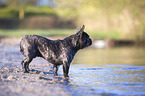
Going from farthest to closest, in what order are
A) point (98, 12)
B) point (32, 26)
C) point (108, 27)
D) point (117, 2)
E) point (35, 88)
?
point (32, 26), point (108, 27), point (98, 12), point (117, 2), point (35, 88)

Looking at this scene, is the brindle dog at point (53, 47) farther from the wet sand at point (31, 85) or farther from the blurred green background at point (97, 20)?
the blurred green background at point (97, 20)

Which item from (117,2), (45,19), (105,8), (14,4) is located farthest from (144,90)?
A: (14,4)

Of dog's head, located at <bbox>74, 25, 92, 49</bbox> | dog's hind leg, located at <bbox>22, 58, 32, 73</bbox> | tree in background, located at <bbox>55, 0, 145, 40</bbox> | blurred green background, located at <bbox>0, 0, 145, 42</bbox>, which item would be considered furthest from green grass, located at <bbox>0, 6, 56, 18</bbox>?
dog's head, located at <bbox>74, 25, 92, 49</bbox>

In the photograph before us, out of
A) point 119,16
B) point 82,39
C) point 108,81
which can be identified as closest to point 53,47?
point 82,39

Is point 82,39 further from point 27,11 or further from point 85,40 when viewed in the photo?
point 27,11

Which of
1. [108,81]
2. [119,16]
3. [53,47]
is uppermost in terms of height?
[119,16]

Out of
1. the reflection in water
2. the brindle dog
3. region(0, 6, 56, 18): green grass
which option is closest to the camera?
the reflection in water

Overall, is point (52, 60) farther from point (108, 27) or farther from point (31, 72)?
point (108, 27)

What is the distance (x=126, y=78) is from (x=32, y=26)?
225 ft

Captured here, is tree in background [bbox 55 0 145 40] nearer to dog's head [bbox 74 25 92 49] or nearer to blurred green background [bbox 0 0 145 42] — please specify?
blurred green background [bbox 0 0 145 42]

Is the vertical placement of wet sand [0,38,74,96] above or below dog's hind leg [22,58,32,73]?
below

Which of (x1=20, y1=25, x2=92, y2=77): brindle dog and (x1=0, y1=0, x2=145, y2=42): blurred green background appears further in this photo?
(x1=0, y1=0, x2=145, y2=42): blurred green background

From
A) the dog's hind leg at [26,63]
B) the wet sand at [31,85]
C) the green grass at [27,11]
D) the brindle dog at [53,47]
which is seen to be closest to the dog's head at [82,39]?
the brindle dog at [53,47]

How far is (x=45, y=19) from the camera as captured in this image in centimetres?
8256
